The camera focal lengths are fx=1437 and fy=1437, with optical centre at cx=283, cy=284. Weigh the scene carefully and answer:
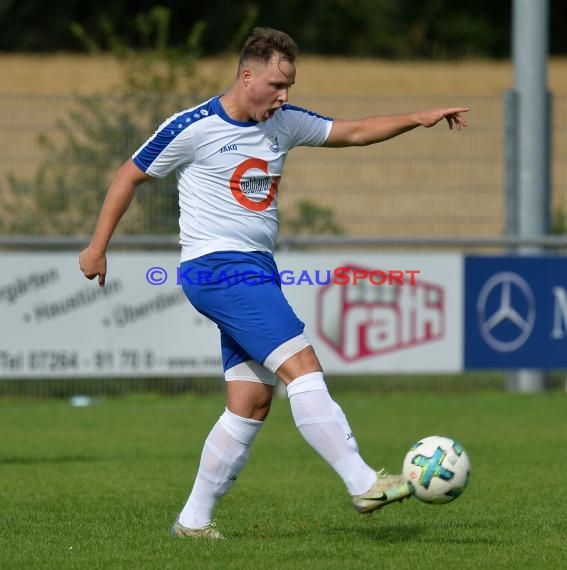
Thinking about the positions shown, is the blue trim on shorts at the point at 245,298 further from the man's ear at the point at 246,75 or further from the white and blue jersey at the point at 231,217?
the man's ear at the point at 246,75

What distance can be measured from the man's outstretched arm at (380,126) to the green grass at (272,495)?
1861 mm

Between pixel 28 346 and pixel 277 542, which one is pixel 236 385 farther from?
pixel 28 346

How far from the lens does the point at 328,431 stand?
618 cm

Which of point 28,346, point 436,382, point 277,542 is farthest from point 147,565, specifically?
point 436,382

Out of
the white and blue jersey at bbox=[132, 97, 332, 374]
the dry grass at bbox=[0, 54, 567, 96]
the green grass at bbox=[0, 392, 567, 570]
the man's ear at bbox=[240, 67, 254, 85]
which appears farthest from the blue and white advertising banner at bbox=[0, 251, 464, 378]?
the dry grass at bbox=[0, 54, 567, 96]

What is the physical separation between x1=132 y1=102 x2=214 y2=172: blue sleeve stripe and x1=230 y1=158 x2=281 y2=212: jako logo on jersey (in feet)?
0.97

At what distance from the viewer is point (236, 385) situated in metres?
6.61

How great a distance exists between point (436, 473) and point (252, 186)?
5.01ft

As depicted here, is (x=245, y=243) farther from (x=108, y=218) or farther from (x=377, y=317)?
(x=377, y=317)

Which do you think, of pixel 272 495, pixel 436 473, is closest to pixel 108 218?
pixel 436 473

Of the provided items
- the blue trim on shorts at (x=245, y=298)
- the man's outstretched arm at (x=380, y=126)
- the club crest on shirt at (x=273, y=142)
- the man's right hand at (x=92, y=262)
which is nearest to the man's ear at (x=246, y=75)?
the club crest on shirt at (x=273, y=142)

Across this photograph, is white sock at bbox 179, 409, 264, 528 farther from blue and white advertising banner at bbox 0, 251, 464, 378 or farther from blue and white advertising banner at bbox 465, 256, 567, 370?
blue and white advertising banner at bbox 465, 256, 567, 370

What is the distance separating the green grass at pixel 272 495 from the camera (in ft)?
20.4

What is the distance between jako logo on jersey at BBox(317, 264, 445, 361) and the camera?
545 inches
